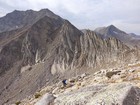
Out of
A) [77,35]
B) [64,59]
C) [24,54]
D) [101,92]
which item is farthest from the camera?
[24,54]

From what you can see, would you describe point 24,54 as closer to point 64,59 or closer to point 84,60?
point 64,59

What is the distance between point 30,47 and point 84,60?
5537cm

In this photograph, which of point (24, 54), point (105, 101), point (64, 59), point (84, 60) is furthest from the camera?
point (24, 54)

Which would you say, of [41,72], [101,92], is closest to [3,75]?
Answer: [41,72]

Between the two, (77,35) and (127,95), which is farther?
(77,35)

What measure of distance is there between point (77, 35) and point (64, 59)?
20.0 meters

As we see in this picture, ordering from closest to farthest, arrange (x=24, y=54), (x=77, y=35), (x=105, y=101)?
(x=105, y=101), (x=77, y=35), (x=24, y=54)

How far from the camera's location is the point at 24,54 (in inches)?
7677

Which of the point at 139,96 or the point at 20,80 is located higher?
the point at 139,96

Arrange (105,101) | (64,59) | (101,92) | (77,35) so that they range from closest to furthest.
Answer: (105,101) → (101,92) → (64,59) → (77,35)

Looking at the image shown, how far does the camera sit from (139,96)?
14242 millimetres

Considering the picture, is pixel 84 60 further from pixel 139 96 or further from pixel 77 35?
pixel 139 96

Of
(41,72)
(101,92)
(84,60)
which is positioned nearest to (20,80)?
(41,72)

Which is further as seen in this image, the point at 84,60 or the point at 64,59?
the point at 64,59
